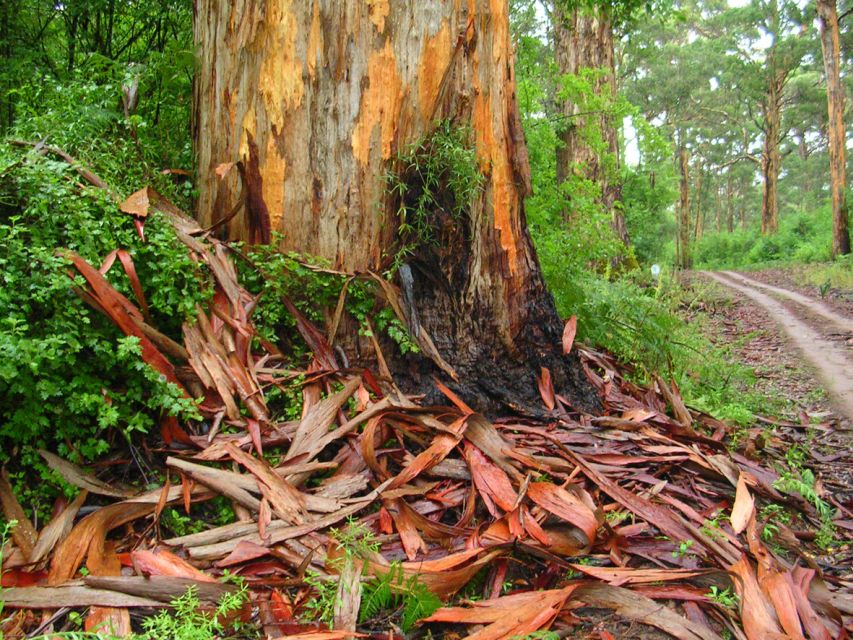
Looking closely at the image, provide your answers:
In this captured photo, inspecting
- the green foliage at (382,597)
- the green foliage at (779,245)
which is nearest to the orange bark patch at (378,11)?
the green foliage at (382,597)

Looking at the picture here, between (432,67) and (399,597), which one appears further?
(432,67)

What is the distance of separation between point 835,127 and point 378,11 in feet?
79.5

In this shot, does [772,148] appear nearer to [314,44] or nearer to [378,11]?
[378,11]

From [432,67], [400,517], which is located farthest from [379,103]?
[400,517]

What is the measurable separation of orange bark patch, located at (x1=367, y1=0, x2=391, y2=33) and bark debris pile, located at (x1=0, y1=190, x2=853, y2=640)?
4.23 ft

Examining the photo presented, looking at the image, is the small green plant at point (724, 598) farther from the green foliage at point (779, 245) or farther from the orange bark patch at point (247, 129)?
the green foliage at point (779, 245)

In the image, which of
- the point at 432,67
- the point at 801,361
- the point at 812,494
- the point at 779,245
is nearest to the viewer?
the point at 812,494

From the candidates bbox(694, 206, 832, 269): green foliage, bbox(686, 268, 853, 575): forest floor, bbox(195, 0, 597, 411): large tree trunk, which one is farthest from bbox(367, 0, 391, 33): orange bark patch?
bbox(694, 206, 832, 269): green foliage

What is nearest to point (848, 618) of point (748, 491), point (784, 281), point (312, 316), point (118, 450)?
point (748, 491)

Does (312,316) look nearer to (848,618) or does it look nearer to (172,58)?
(172,58)

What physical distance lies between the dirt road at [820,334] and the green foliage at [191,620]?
452 centimetres

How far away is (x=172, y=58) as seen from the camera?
3.64 meters

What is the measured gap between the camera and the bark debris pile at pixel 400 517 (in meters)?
1.83

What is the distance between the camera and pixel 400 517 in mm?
2225
